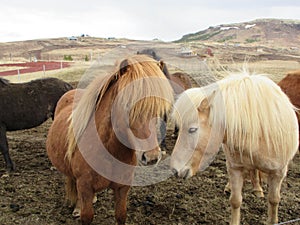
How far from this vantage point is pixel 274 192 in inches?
121

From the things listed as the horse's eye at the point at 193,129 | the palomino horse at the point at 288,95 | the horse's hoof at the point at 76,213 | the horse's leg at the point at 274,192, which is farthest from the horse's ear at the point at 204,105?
the horse's hoof at the point at 76,213

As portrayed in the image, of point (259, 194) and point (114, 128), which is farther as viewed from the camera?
point (259, 194)

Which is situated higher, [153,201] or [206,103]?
[206,103]

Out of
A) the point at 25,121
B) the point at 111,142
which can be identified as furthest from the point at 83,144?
the point at 25,121

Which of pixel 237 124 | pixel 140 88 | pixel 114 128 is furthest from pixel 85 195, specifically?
pixel 237 124

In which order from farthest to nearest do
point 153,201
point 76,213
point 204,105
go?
point 153,201
point 76,213
point 204,105

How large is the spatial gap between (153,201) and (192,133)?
1.70 metres

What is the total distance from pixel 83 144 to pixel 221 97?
1.15 meters

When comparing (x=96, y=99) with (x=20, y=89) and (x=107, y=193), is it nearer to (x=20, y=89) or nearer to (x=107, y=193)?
(x=107, y=193)

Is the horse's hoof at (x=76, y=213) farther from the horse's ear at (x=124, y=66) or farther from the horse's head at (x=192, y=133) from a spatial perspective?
the horse's ear at (x=124, y=66)

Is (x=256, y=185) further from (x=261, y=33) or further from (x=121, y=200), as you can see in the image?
(x=261, y=33)

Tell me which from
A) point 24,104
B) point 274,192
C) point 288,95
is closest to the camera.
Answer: point 274,192

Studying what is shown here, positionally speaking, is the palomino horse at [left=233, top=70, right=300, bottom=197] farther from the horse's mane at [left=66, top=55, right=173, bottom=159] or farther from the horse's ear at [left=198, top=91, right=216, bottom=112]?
the horse's mane at [left=66, top=55, right=173, bottom=159]

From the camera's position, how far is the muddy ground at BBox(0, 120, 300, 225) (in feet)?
11.4
